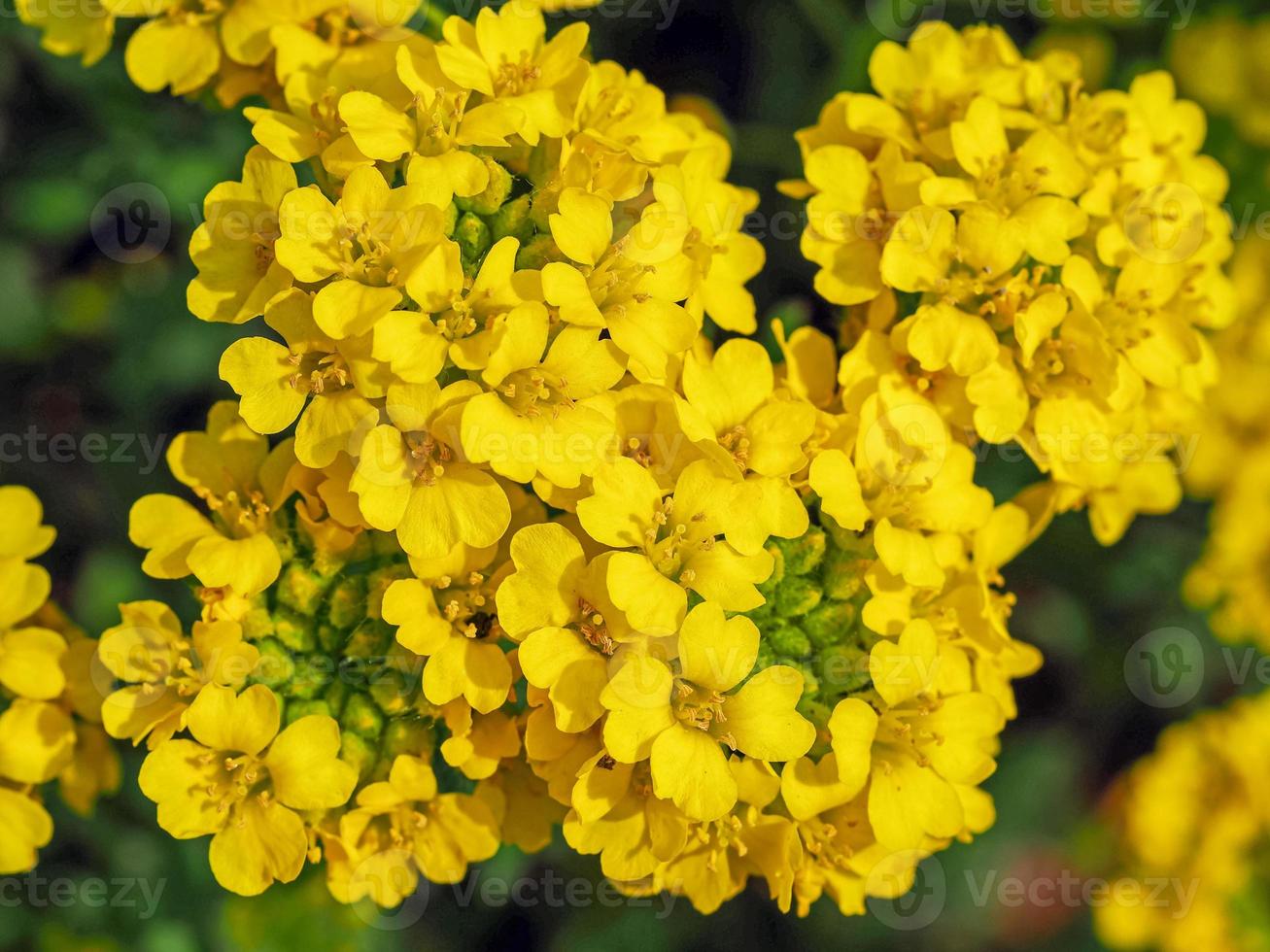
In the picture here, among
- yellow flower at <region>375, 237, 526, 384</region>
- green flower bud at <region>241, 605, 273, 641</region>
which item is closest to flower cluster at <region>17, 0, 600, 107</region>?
yellow flower at <region>375, 237, 526, 384</region>

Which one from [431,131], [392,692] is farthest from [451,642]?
[431,131]

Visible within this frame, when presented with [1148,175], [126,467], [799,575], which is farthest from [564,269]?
[126,467]

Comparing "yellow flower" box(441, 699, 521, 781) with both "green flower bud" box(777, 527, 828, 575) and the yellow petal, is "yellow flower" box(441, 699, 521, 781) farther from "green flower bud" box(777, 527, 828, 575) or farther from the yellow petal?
"green flower bud" box(777, 527, 828, 575)

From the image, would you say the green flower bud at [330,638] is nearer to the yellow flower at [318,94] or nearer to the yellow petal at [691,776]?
the yellow petal at [691,776]

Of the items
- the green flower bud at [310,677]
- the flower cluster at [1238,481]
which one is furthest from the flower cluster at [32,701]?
the flower cluster at [1238,481]

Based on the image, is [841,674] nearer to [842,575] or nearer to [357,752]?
[842,575]
